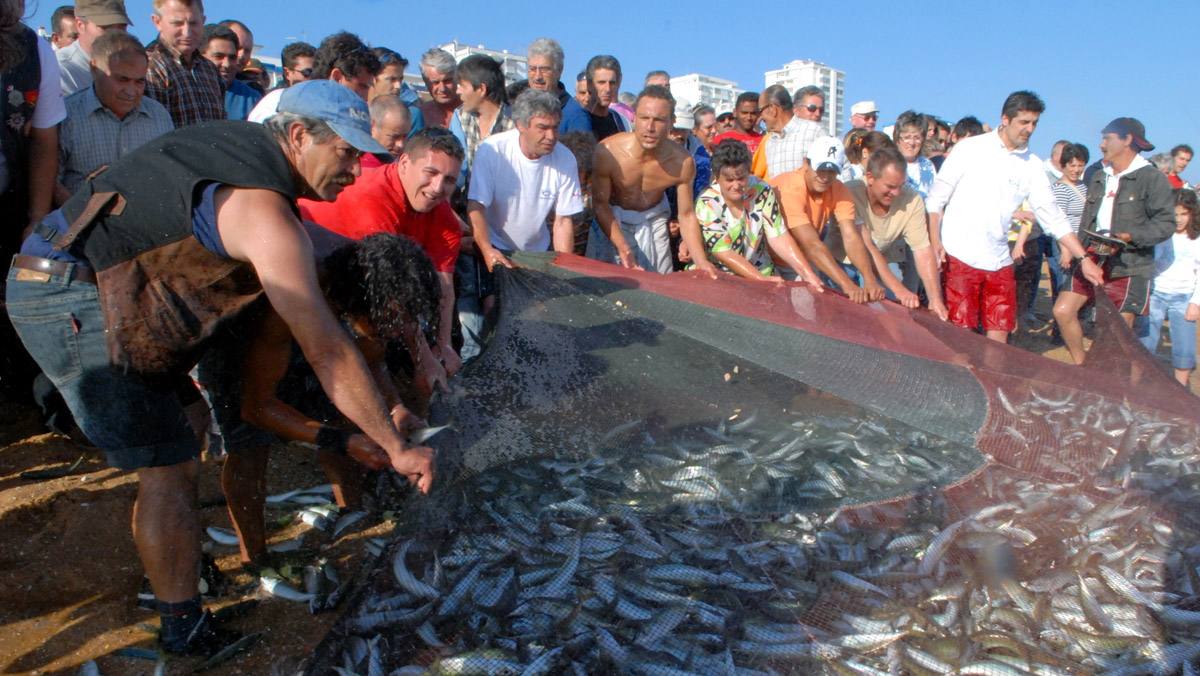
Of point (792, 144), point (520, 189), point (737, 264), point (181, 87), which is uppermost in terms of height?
point (792, 144)

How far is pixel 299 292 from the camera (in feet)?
7.97

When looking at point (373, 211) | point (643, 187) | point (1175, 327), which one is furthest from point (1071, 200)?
point (373, 211)

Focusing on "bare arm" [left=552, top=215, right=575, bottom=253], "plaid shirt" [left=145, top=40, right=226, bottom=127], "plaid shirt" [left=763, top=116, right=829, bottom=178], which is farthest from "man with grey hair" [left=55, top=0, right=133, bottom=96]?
"plaid shirt" [left=763, top=116, right=829, bottom=178]

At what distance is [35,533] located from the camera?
3.93 metres

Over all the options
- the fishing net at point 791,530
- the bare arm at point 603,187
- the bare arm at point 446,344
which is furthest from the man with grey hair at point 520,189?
the fishing net at point 791,530

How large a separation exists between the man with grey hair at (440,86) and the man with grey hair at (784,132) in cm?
311

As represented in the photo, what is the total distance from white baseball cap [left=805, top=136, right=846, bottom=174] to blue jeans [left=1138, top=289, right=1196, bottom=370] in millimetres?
3538

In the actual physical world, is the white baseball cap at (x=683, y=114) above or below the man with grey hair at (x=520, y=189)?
above

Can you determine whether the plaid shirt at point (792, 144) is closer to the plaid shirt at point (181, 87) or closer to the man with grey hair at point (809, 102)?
the man with grey hair at point (809, 102)

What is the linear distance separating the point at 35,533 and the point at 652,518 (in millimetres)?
3279

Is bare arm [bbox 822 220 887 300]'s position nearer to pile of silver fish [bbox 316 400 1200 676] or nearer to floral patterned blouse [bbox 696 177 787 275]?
floral patterned blouse [bbox 696 177 787 275]

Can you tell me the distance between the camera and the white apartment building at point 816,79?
30.8 feet

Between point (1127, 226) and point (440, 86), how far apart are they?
21.4ft

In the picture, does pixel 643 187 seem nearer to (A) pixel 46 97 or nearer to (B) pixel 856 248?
(B) pixel 856 248
